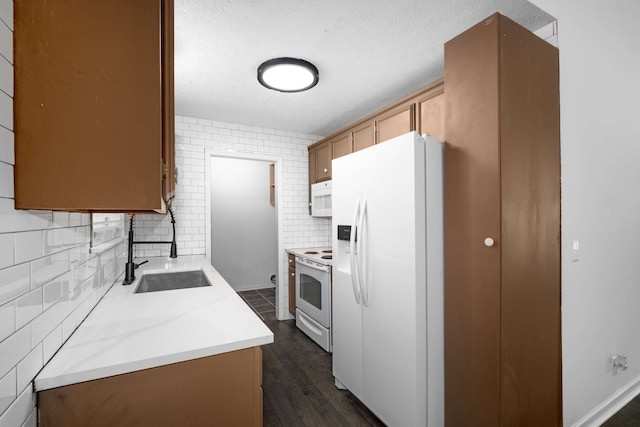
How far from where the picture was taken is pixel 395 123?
8.21ft

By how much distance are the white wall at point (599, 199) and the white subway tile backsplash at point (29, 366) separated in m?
2.32

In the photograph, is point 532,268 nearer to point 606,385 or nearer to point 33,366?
point 606,385

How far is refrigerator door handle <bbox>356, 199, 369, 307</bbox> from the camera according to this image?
1868mm

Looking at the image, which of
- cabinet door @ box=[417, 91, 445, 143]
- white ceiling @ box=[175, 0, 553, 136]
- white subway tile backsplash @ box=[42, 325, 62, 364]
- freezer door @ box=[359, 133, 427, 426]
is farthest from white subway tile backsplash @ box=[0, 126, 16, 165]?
cabinet door @ box=[417, 91, 445, 143]

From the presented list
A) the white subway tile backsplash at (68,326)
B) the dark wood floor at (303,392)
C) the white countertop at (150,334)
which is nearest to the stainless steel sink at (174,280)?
the white countertop at (150,334)

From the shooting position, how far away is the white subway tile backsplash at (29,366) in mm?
711

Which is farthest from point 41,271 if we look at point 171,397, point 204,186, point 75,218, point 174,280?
point 204,186

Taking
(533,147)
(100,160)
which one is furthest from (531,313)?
(100,160)

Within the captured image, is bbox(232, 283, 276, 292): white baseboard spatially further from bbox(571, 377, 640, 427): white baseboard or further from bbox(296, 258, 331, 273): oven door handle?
bbox(571, 377, 640, 427): white baseboard

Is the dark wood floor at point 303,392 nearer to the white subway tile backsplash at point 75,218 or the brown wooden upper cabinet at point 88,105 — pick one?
the white subway tile backsplash at point 75,218

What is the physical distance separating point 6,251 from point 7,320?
0.16m

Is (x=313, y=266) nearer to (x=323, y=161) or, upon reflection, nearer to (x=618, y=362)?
(x=323, y=161)

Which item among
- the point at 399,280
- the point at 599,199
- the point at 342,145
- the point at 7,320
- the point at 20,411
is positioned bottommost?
the point at 20,411

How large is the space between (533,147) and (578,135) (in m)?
0.53
